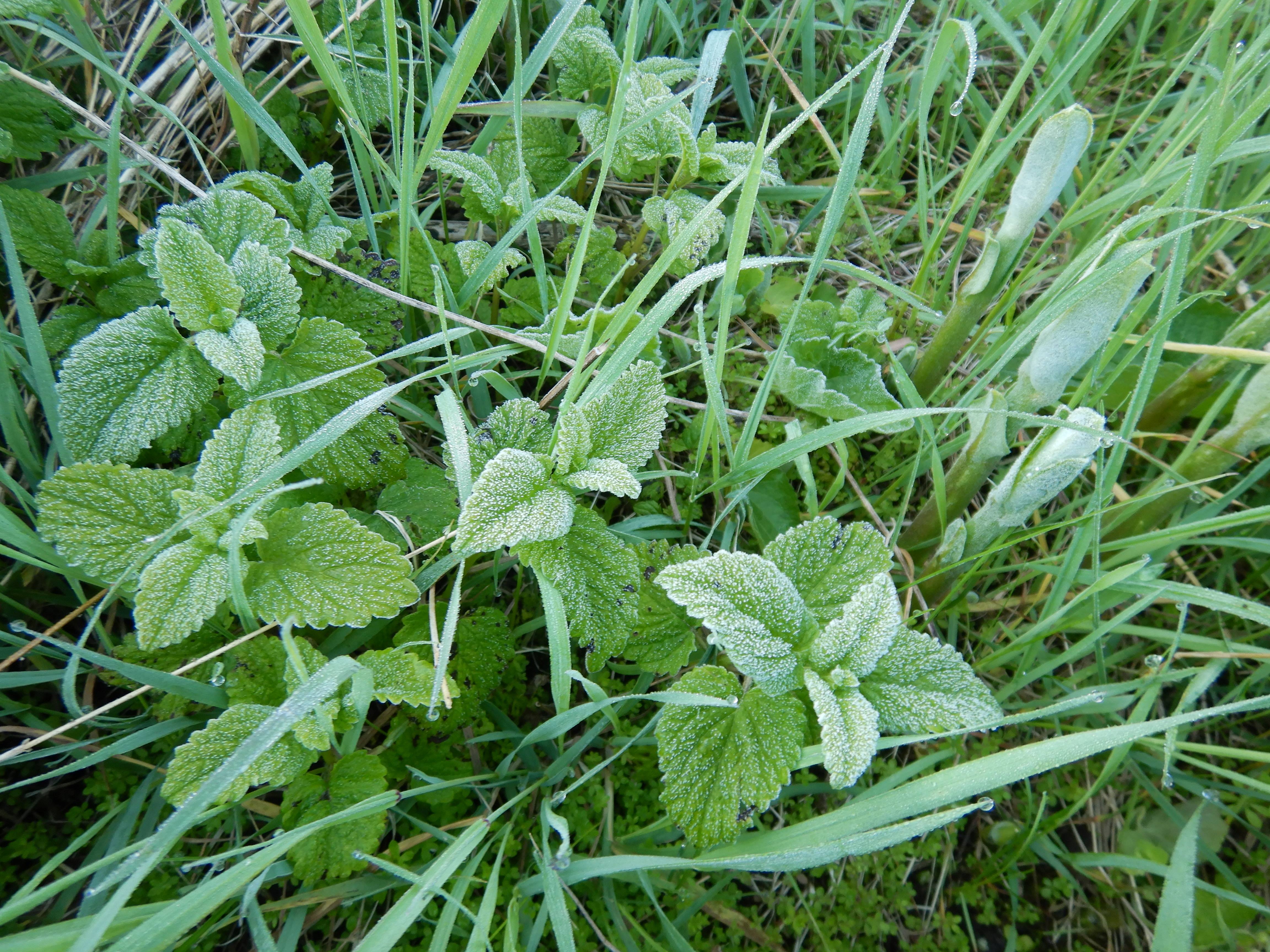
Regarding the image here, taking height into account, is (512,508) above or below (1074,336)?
below

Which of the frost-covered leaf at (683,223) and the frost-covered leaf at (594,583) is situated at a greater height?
the frost-covered leaf at (683,223)

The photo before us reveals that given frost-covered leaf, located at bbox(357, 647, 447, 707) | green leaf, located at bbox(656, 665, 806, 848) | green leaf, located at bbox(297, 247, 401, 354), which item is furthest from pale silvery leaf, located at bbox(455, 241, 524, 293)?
green leaf, located at bbox(656, 665, 806, 848)

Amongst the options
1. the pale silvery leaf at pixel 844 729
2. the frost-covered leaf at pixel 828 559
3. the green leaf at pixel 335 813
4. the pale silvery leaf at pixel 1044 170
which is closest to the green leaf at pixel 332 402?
the green leaf at pixel 335 813

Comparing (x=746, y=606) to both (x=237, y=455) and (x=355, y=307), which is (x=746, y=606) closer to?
(x=237, y=455)

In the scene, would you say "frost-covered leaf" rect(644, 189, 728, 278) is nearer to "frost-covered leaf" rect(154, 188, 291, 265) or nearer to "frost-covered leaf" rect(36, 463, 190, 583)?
"frost-covered leaf" rect(154, 188, 291, 265)

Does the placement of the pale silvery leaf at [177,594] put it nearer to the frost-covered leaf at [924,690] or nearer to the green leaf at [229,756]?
the green leaf at [229,756]

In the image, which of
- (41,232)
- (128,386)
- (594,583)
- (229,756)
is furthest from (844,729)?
(41,232)
